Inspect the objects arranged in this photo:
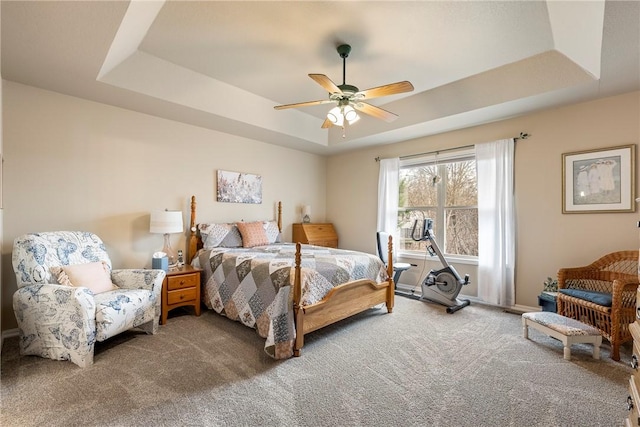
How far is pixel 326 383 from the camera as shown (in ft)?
6.75

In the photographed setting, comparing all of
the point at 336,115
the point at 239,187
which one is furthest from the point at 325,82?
the point at 239,187

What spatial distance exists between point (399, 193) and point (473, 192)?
1.19m

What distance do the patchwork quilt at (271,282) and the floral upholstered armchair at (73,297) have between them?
25.3 inches

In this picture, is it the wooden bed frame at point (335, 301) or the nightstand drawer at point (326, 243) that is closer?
the wooden bed frame at point (335, 301)

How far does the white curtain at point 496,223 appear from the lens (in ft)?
12.3

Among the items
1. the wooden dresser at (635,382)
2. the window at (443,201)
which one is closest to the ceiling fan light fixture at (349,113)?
the window at (443,201)

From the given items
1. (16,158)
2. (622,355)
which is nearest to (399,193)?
(622,355)

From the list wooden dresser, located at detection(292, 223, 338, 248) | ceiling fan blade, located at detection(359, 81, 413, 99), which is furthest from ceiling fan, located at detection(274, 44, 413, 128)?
wooden dresser, located at detection(292, 223, 338, 248)

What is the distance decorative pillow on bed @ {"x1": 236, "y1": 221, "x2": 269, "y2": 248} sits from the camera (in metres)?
4.18

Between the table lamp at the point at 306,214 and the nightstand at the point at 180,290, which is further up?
the table lamp at the point at 306,214

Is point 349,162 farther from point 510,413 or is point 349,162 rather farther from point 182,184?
point 510,413

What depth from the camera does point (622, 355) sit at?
8.13 feet

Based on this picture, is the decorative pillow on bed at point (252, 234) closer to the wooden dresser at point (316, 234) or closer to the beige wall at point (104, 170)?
the beige wall at point (104, 170)

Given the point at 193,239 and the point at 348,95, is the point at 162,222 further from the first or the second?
the point at 348,95
